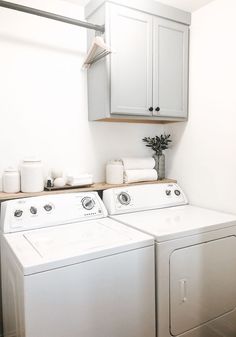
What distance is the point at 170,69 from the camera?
2191 millimetres

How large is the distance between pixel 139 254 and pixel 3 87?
57.1 inches

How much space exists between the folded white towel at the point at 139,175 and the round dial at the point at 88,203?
0.39 metres

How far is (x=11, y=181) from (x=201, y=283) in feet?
4.65

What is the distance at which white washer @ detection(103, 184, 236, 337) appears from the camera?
1.56m

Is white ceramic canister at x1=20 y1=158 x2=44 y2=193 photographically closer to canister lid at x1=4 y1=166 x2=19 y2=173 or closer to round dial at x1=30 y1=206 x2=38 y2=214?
canister lid at x1=4 y1=166 x2=19 y2=173

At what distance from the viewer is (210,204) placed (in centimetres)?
219

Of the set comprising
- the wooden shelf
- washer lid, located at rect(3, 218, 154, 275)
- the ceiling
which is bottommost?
washer lid, located at rect(3, 218, 154, 275)

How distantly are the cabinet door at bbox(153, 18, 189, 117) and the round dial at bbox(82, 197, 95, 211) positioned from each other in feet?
2.79

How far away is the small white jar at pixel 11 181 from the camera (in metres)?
1.82

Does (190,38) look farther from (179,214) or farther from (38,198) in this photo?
(38,198)

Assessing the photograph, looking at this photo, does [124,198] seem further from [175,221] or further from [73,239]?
[73,239]

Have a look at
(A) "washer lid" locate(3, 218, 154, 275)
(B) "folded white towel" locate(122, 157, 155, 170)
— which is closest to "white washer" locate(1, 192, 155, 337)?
(A) "washer lid" locate(3, 218, 154, 275)

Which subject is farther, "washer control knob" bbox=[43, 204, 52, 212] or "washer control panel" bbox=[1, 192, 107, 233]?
"washer control knob" bbox=[43, 204, 52, 212]

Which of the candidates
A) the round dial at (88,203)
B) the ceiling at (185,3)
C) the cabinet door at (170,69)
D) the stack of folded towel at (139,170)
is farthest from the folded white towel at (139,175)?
the ceiling at (185,3)
